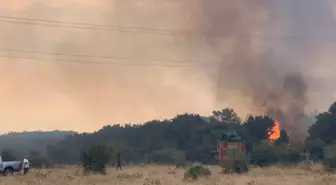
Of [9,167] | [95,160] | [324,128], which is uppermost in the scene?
[324,128]

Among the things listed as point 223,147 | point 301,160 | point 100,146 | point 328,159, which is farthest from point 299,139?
point 100,146

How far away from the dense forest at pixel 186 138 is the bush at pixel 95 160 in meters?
15.0

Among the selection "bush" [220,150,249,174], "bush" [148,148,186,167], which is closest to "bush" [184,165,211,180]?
"bush" [220,150,249,174]

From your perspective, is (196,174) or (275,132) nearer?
(196,174)

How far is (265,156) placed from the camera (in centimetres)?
6856

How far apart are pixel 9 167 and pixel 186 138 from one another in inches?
2170

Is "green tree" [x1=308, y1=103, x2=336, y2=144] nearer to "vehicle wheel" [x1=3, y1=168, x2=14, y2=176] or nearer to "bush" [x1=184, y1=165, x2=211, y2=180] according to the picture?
"bush" [x1=184, y1=165, x2=211, y2=180]

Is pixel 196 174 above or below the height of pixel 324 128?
below

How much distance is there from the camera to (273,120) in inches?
3649

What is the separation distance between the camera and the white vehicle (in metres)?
47.6

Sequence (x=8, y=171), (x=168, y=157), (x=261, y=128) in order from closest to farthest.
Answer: (x=8, y=171) < (x=168, y=157) < (x=261, y=128)

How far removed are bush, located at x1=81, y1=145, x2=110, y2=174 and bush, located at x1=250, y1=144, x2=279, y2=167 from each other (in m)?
24.4

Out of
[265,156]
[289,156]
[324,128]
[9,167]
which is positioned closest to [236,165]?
[265,156]

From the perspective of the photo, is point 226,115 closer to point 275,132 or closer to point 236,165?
point 275,132
